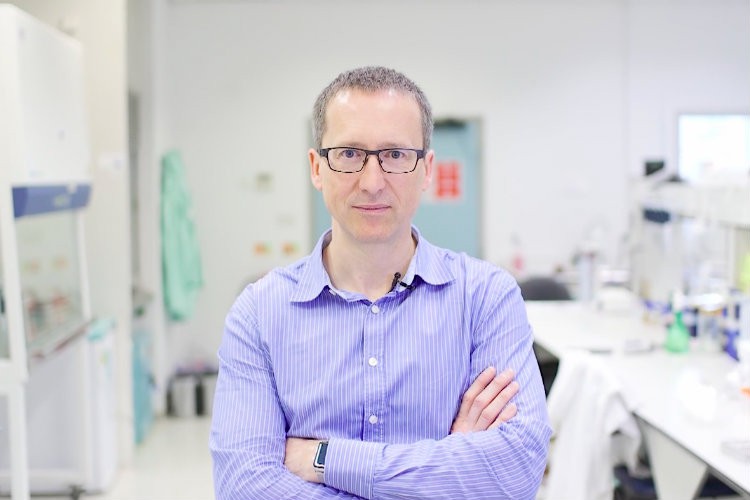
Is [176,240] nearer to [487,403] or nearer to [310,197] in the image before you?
[310,197]

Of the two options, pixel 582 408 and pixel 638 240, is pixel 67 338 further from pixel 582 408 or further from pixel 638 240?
pixel 638 240

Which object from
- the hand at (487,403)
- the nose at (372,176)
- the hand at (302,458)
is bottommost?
the hand at (302,458)

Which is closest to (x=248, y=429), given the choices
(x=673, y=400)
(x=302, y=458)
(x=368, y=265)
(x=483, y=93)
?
(x=302, y=458)

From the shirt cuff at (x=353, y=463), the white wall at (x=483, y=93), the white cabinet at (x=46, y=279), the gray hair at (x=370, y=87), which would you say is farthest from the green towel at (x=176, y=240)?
the shirt cuff at (x=353, y=463)

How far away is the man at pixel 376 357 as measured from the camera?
146cm

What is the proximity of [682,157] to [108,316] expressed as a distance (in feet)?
13.7

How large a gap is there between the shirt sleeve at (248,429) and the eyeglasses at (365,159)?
1.08ft

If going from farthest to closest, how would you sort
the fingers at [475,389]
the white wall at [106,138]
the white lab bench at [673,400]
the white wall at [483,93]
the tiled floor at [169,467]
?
the white wall at [483,93], the white wall at [106,138], the tiled floor at [169,467], the white lab bench at [673,400], the fingers at [475,389]

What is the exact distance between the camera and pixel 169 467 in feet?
14.2

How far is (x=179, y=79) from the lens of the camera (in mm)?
5926

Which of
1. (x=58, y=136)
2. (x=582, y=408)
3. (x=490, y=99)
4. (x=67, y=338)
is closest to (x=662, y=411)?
(x=582, y=408)

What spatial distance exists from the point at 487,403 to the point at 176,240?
4.20 meters

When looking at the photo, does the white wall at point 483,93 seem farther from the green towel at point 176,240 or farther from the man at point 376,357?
the man at point 376,357

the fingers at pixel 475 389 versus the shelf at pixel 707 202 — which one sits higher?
the shelf at pixel 707 202
